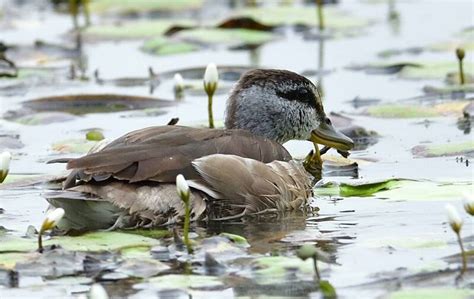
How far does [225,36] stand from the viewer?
16969 millimetres

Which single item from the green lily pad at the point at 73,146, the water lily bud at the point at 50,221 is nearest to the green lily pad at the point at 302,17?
the green lily pad at the point at 73,146

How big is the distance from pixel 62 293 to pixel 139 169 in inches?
64.1

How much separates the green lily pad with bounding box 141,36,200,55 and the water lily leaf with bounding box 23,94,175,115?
322 centimetres

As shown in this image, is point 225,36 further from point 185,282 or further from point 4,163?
point 185,282

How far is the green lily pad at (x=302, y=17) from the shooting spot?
59.3 feet

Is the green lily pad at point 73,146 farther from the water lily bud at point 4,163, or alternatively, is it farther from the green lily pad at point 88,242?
the green lily pad at point 88,242

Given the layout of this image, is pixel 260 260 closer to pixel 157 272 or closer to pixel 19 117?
pixel 157 272

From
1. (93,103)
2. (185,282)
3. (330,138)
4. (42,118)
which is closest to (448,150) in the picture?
(330,138)

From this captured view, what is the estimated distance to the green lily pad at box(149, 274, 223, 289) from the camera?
22.7 feet

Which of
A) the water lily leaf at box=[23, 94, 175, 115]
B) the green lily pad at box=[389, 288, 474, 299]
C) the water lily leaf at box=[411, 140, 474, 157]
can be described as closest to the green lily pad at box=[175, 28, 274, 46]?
the water lily leaf at box=[23, 94, 175, 115]

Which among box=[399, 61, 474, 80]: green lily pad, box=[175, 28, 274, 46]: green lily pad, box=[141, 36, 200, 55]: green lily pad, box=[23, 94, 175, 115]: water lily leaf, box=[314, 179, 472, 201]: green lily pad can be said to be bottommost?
box=[314, 179, 472, 201]: green lily pad

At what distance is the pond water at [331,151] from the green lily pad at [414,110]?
2.3 inches

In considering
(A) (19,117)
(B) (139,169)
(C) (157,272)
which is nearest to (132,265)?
(C) (157,272)

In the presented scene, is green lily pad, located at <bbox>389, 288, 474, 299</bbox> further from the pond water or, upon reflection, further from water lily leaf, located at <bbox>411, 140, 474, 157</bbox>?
water lily leaf, located at <bbox>411, 140, 474, 157</bbox>
